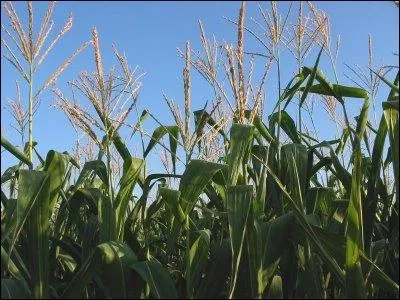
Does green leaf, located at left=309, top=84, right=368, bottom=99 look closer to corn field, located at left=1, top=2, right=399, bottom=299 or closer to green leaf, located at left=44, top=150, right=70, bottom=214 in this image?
corn field, located at left=1, top=2, right=399, bottom=299

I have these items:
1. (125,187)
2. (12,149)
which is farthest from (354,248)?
(12,149)

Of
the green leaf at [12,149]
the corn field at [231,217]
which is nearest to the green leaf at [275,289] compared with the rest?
the corn field at [231,217]

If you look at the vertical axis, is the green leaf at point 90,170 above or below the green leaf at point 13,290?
above

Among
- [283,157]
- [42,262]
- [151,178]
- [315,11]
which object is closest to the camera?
[42,262]

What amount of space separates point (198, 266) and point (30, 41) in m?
1.53

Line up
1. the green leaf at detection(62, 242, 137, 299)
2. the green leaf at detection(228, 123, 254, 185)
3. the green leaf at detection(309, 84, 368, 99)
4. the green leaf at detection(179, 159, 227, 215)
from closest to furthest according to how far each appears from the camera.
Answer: the green leaf at detection(62, 242, 137, 299), the green leaf at detection(228, 123, 254, 185), the green leaf at detection(179, 159, 227, 215), the green leaf at detection(309, 84, 368, 99)

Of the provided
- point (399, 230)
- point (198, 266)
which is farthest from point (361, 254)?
point (198, 266)

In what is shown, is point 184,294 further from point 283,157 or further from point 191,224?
point 283,157

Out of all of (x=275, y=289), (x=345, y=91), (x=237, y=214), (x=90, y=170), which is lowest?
(x=275, y=289)

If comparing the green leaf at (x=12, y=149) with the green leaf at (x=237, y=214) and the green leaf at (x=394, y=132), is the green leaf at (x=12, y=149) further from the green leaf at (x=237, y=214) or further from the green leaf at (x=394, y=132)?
the green leaf at (x=394, y=132)

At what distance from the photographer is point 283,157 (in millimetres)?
2896

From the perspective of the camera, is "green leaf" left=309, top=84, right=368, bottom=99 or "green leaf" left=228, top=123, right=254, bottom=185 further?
"green leaf" left=309, top=84, right=368, bottom=99

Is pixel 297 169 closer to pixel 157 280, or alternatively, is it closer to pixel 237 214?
pixel 237 214

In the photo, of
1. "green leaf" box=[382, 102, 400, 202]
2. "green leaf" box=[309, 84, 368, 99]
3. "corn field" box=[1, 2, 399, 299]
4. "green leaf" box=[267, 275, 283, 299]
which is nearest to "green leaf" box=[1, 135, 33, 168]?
"corn field" box=[1, 2, 399, 299]
